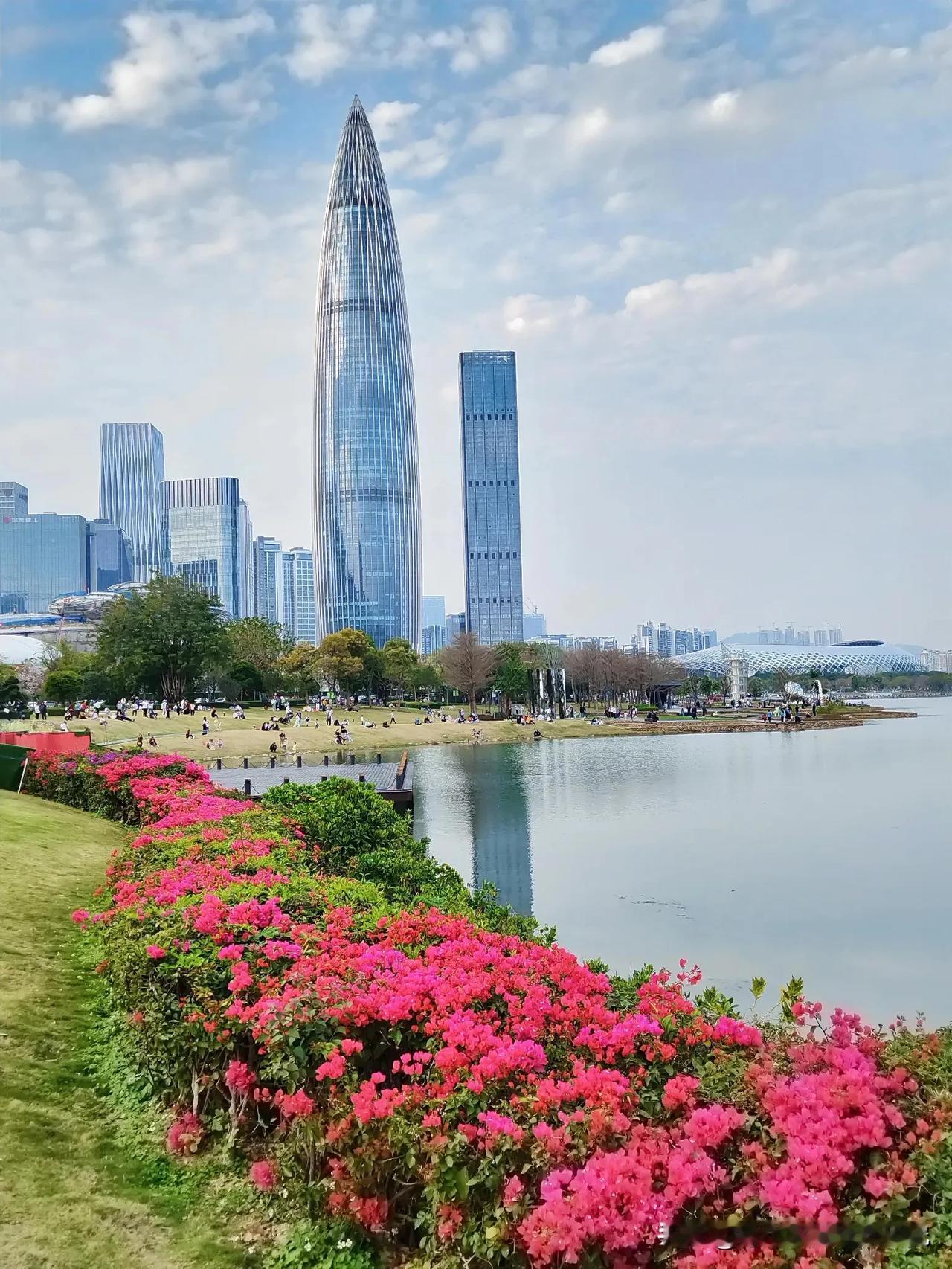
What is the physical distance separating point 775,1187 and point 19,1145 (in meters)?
3.53

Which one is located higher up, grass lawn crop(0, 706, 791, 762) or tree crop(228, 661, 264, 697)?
tree crop(228, 661, 264, 697)

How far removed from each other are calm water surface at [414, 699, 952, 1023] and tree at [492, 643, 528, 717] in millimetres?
36865

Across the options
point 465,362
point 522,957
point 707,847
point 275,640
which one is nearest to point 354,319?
point 465,362

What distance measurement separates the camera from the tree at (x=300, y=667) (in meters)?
76.4

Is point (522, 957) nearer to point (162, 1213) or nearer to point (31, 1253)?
point (162, 1213)

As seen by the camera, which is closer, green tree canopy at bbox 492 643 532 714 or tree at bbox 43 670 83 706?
tree at bbox 43 670 83 706

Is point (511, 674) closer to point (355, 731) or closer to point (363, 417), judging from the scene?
point (355, 731)

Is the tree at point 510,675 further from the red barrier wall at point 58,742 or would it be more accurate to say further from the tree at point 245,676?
the red barrier wall at point 58,742

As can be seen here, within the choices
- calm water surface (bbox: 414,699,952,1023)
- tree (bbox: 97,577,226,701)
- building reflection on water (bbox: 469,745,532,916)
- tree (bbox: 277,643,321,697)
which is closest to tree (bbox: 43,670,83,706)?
tree (bbox: 97,577,226,701)

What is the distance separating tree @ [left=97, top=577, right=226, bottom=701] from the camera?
57.7 metres

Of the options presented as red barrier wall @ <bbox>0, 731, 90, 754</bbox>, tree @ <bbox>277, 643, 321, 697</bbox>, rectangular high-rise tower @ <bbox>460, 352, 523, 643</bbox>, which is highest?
rectangular high-rise tower @ <bbox>460, 352, 523, 643</bbox>

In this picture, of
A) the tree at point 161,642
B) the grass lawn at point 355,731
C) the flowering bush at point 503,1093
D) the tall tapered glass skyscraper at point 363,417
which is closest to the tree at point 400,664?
the grass lawn at point 355,731

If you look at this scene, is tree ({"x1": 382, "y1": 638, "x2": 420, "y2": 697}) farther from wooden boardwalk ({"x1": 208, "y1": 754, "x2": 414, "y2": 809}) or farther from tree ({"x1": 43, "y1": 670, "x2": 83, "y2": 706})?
wooden boardwalk ({"x1": 208, "y1": 754, "x2": 414, "y2": 809})

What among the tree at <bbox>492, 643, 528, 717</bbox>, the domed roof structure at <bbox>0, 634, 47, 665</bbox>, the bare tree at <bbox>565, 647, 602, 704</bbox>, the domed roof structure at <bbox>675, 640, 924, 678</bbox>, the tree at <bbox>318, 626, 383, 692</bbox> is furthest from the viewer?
the domed roof structure at <bbox>675, 640, 924, 678</bbox>
